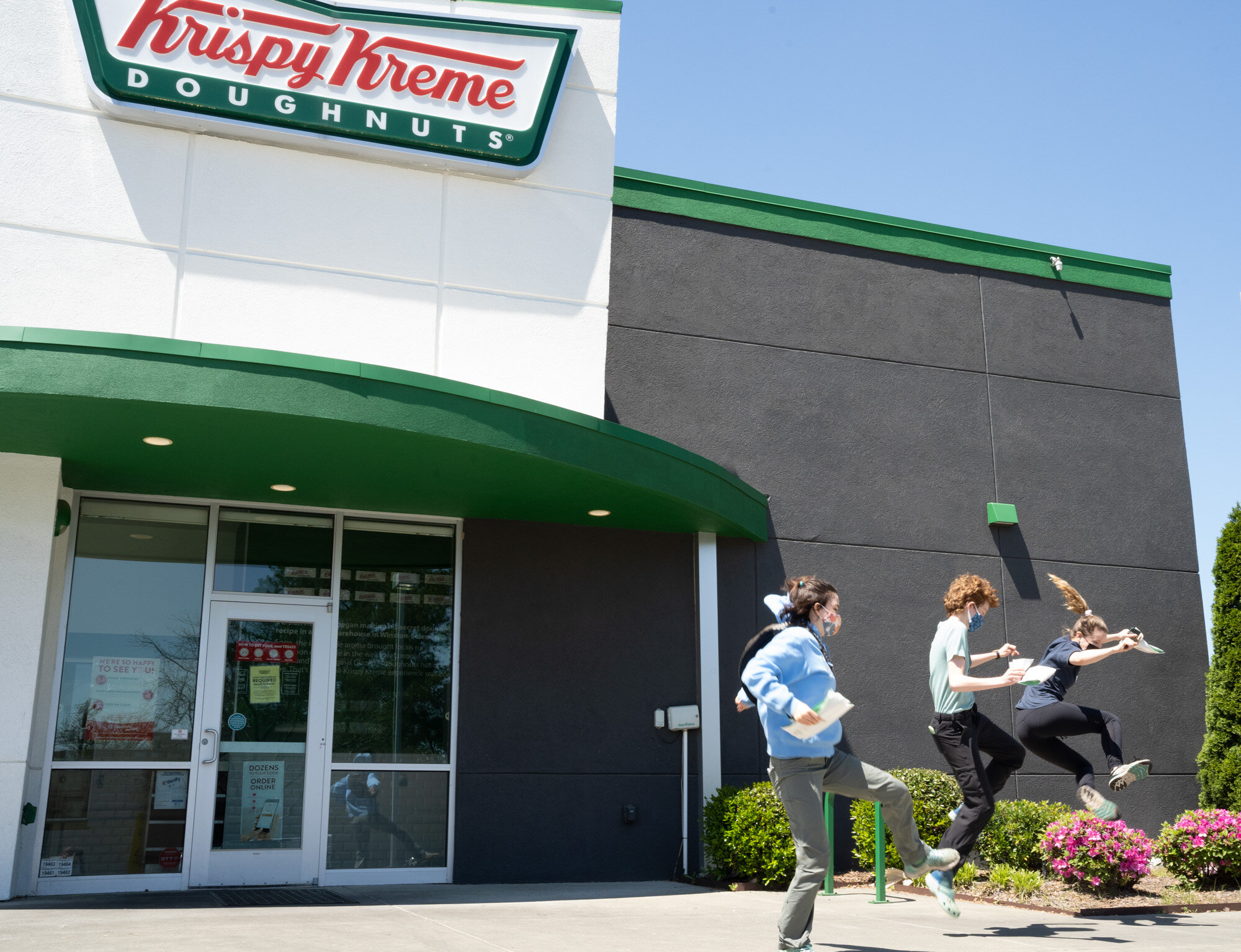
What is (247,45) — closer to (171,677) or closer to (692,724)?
(171,677)

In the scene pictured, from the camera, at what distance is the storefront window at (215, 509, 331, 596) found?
9.50 m

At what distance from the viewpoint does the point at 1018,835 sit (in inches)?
346

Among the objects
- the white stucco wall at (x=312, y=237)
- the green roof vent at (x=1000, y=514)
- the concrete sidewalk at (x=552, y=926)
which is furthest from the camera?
the green roof vent at (x=1000, y=514)

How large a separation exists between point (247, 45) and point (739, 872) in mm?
7681

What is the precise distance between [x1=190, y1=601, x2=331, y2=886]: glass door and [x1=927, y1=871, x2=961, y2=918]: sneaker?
203 inches

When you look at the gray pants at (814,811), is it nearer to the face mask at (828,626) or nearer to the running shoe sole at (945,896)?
the running shoe sole at (945,896)

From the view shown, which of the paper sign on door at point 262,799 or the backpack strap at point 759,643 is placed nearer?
the backpack strap at point 759,643

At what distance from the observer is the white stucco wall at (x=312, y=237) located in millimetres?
8281

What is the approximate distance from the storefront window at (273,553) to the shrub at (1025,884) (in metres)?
5.87

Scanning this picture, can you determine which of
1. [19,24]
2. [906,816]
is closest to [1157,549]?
[906,816]

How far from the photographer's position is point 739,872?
364 inches

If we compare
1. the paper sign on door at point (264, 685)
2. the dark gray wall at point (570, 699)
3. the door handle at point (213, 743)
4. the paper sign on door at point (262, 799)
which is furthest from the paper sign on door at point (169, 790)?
the dark gray wall at point (570, 699)

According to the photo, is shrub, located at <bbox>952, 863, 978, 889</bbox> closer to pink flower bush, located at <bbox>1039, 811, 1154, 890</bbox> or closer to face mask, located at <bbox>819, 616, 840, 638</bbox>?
pink flower bush, located at <bbox>1039, 811, 1154, 890</bbox>

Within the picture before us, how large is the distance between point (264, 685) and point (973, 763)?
223 inches
